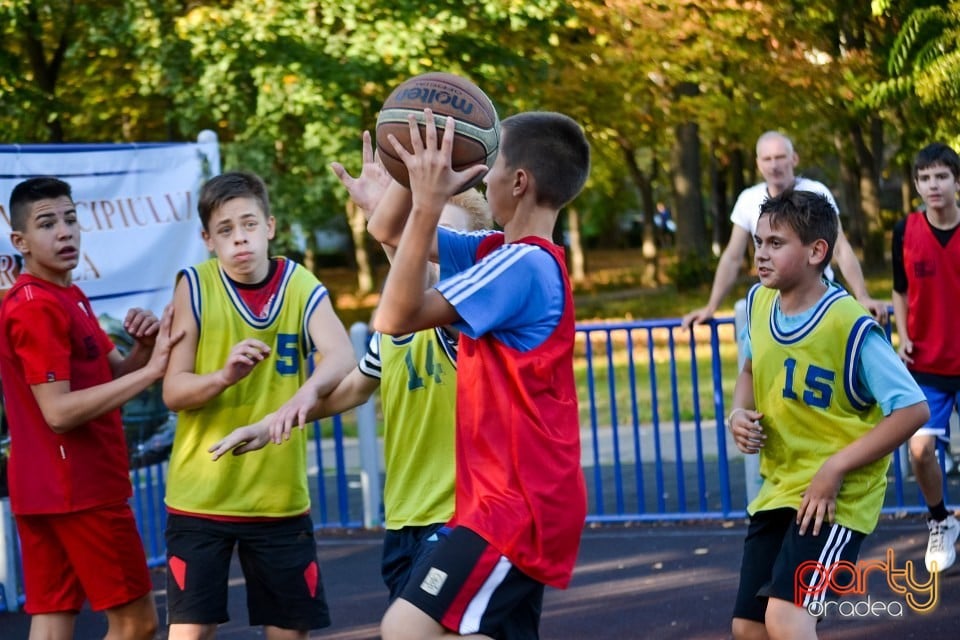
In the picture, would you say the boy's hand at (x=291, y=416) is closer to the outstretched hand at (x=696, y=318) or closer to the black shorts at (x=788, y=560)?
the black shorts at (x=788, y=560)

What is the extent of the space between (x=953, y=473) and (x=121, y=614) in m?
6.51

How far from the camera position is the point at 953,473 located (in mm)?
9461

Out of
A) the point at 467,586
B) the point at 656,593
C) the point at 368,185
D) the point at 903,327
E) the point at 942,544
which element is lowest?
the point at 656,593

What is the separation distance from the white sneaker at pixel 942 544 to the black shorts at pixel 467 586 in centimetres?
424

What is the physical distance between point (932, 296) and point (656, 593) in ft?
7.45

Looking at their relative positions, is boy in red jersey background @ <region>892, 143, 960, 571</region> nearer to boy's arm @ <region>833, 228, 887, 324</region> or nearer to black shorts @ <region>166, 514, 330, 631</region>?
boy's arm @ <region>833, 228, 887, 324</region>

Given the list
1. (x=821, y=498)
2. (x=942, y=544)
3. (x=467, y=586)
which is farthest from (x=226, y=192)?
(x=942, y=544)

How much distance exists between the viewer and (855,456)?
4.27 meters

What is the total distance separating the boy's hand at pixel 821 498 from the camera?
169 inches

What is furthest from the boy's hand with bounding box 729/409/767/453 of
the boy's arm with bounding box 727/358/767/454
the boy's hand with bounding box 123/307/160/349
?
the boy's hand with bounding box 123/307/160/349

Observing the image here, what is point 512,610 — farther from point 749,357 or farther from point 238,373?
point 749,357

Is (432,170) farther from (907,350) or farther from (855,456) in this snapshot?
(907,350)

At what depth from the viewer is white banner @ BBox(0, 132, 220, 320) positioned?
7703mm

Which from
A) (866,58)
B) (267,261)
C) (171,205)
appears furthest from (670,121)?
(267,261)
